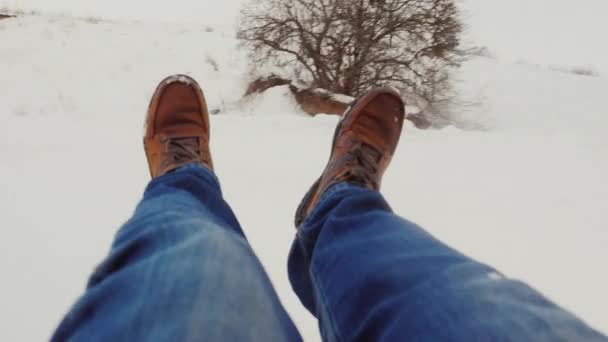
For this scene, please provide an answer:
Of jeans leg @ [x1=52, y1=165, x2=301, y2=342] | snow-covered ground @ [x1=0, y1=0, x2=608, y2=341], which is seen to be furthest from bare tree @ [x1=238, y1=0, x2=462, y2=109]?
jeans leg @ [x1=52, y1=165, x2=301, y2=342]

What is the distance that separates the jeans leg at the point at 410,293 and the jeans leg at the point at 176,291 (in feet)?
0.35

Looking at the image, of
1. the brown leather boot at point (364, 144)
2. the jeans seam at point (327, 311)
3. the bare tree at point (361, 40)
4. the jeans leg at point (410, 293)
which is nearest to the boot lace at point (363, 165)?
the brown leather boot at point (364, 144)

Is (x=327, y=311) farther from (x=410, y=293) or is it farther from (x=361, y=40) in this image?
(x=361, y=40)

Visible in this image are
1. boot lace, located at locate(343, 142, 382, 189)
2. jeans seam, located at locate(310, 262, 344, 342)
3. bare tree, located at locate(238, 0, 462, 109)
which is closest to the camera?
jeans seam, located at locate(310, 262, 344, 342)

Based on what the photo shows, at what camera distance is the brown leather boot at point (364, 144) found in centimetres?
96

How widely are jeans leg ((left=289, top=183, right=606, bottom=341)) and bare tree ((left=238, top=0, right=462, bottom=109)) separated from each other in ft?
13.7

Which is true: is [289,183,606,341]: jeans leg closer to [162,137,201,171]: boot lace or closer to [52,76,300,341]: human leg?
[52,76,300,341]: human leg

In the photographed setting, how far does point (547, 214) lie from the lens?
1.39 m

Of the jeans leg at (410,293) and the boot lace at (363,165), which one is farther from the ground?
the boot lace at (363,165)

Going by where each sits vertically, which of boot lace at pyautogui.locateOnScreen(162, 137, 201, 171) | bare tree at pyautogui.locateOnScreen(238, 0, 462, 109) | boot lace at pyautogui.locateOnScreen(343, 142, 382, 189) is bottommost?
boot lace at pyautogui.locateOnScreen(343, 142, 382, 189)

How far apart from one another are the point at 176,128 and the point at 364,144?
62 cm

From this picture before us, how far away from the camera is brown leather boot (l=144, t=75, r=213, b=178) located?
102 centimetres

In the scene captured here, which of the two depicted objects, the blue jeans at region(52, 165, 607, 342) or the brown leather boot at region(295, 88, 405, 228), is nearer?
the blue jeans at region(52, 165, 607, 342)

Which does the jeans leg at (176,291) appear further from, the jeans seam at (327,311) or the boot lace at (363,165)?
the boot lace at (363,165)
